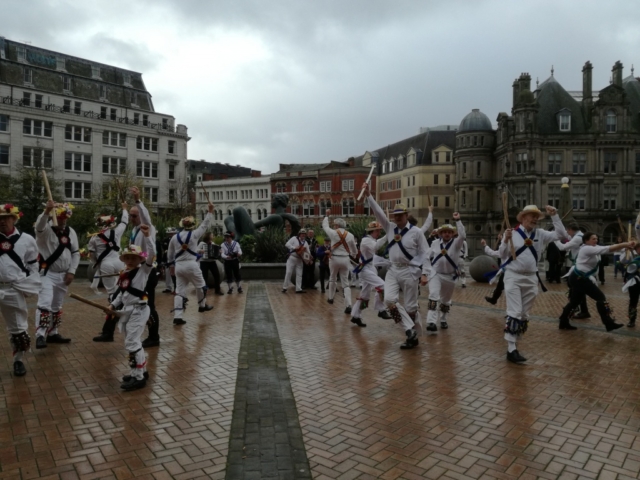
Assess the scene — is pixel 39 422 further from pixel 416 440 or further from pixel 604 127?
pixel 604 127

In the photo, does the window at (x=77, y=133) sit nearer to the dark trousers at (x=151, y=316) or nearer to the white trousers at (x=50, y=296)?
the white trousers at (x=50, y=296)

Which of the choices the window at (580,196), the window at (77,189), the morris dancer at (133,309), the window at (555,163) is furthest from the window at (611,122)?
the morris dancer at (133,309)

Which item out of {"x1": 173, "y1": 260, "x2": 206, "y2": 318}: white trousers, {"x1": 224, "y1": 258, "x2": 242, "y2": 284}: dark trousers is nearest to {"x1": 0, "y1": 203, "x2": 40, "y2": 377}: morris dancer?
{"x1": 173, "y1": 260, "x2": 206, "y2": 318}: white trousers

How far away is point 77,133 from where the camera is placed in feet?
195

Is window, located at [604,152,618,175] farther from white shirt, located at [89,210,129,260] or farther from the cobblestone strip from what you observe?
white shirt, located at [89,210,129,260]

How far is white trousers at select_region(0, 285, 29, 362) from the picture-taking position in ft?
21.2

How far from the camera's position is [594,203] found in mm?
54000

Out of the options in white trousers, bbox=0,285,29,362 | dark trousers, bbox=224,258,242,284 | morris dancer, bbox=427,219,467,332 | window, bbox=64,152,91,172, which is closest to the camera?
white trousers, bbox=0,285,29,362

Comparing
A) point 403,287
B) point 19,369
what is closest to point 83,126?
point 19,369

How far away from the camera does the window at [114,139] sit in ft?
203

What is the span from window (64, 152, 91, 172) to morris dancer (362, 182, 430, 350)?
190 ft

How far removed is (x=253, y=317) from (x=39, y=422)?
637cm

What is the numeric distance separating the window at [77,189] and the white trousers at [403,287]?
5615 centimetres

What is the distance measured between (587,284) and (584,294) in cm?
29
